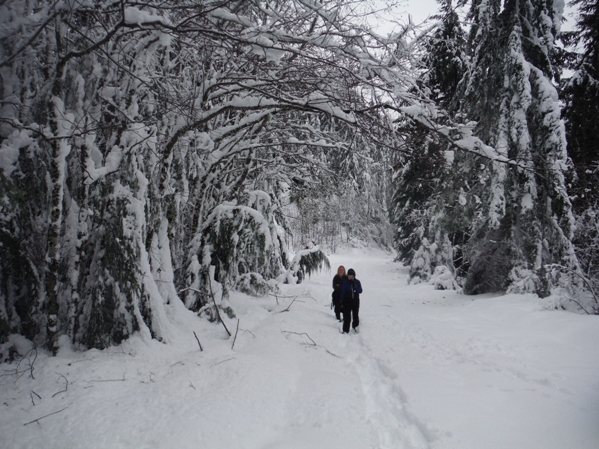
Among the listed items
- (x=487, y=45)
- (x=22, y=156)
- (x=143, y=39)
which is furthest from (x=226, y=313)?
(x=487, y=45)

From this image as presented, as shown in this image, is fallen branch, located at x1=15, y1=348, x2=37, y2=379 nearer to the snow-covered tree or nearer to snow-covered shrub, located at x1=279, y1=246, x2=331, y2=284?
the snow-covered tree

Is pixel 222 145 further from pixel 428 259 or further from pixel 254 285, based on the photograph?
pixel 428 259

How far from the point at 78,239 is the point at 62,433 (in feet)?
6.69

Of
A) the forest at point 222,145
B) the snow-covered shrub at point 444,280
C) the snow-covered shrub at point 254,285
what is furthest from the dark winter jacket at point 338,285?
the snow-covered shrub at point 444,280

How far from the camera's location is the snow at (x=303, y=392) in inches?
106

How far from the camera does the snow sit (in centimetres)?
269

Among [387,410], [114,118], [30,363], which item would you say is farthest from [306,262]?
[30,363]

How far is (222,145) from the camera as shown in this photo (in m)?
6.55

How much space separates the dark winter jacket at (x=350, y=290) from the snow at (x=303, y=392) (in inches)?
49.8

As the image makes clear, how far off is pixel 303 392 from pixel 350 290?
3.54m

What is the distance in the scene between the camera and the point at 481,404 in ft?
11.2

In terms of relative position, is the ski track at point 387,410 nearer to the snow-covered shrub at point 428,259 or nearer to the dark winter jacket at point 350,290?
the dark winter jacket at point 350,290

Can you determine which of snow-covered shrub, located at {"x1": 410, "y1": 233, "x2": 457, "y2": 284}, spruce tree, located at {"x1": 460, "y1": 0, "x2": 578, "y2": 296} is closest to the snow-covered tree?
spruce tree, located at {"x1": 460, "y1": 0, "x2": 578, "y2": 296}

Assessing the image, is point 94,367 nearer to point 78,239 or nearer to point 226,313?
point 78,239
